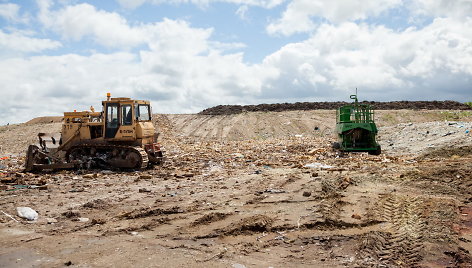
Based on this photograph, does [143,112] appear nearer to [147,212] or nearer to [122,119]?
[122,119]

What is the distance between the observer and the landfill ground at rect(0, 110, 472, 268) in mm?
5250

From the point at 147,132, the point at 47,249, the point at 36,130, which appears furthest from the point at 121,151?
the point at 36,130

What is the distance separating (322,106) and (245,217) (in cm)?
3278

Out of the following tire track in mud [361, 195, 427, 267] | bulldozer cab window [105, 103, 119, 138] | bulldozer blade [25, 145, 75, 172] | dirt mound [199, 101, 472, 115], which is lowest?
tire track in mud [361, 195, 427, 267]

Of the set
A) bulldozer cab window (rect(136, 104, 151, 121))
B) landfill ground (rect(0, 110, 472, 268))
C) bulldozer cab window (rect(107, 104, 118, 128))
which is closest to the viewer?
landfill ground (rect(0, 110, 472, 268))

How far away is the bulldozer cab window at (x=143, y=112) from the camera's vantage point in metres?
13.3

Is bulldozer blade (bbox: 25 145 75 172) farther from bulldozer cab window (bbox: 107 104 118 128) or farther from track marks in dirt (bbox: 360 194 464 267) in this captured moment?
track marks in dirt (bbox: 360 194 464 267)

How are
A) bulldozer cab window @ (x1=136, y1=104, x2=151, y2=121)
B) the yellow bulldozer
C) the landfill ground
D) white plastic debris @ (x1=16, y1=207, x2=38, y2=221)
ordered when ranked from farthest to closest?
1. bulldozer cab window @ (x1=136, y1=104, x2=151, y2=121)
2. the yellow bulldozer
3. white plastic debris @ (x1=16, y1=207, x2=38, y2=221)
4. the landfill ground

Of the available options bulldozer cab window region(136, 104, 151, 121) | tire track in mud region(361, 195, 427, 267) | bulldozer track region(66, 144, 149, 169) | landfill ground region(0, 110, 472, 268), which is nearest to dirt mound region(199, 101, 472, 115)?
bulldozer cab window region(136, 104, 151, 121)

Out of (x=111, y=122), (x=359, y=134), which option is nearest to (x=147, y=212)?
(x=111, y=122)

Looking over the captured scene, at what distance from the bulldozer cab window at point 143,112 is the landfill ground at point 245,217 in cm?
178

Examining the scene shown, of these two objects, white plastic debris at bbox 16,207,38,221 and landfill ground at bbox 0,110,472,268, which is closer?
landfill ground at bbox 0,110,472,268

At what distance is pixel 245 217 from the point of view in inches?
266

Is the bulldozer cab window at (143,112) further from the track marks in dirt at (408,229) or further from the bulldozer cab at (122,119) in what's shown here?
the track marks in dirt at (408,229)
